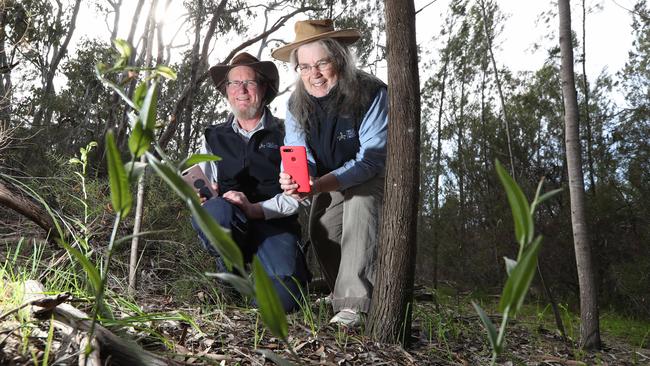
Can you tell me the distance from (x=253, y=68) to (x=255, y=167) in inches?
21.4

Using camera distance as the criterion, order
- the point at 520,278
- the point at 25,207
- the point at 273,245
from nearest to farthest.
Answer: the point at 520,278 → the point at 25,207 → the point at 273,245

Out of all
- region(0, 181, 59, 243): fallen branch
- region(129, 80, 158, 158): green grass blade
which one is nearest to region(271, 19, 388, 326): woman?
region(0, 181, 59, 243): fallen branch

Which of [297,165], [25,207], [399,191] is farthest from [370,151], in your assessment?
[25,207]

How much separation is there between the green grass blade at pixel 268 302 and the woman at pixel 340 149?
1.59 meters

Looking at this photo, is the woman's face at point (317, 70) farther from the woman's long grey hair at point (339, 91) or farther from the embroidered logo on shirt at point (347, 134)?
the embroidered logo on shirt at point (347, 134)

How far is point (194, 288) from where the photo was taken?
2.90 meters

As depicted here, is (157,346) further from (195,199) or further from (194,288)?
(194,288)

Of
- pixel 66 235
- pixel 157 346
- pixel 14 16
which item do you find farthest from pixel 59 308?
pixel 14 16

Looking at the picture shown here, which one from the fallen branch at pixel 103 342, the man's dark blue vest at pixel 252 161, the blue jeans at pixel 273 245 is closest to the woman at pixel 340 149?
the blue jeans at pixel 273 245

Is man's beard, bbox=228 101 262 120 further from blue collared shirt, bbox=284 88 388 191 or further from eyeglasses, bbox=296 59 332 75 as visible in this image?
blue collared shirt, bbox=284 88 388 191

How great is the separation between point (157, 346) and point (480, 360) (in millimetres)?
1216

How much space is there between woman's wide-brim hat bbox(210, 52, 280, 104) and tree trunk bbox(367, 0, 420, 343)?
1105mm

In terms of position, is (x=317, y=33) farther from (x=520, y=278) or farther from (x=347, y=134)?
(x=520, y=278)

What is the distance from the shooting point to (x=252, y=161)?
2.92 meters
